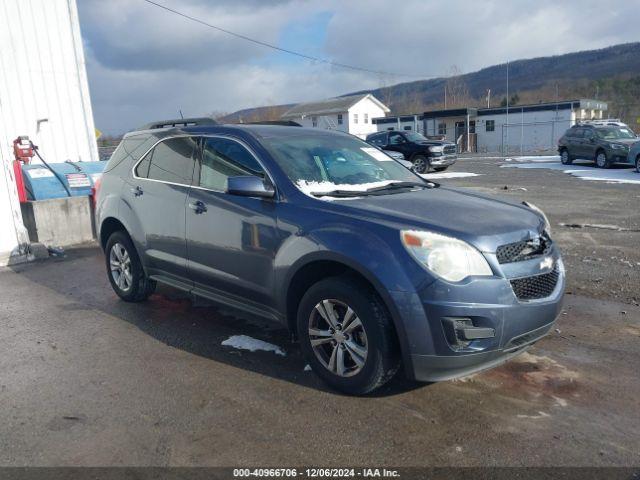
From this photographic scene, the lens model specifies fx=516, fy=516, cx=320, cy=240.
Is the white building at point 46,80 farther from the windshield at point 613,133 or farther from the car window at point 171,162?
the windshield at point 613,133

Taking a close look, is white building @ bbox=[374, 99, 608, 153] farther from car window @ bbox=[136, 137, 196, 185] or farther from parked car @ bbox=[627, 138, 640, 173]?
car window @ bbox=[136, 137, 196, 185]

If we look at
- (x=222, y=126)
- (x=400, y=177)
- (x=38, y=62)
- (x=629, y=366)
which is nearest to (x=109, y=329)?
(x=222, y=126)

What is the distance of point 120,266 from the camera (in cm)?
572

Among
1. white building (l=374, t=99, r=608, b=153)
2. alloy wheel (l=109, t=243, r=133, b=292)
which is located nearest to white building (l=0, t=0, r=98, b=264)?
alloy wheel (l=109, t=243, r=133, b=292)

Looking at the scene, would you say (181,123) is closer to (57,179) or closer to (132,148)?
(132,148)

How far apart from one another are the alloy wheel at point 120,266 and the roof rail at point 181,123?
137cm

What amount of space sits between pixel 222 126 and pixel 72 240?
608 centimetres

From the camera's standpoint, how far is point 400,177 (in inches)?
181

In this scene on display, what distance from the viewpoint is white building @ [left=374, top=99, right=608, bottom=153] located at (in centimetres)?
4347

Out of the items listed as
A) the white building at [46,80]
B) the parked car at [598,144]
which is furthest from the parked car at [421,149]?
the white building at [46,80]

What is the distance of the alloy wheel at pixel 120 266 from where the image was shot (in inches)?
219

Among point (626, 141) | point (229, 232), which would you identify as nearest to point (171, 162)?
point (229, 232)

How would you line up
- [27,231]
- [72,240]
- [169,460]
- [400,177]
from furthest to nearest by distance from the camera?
[72,240] → [27,231] → [400,177] → [169,460]

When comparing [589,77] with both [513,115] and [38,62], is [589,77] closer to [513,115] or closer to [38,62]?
[513,115]
